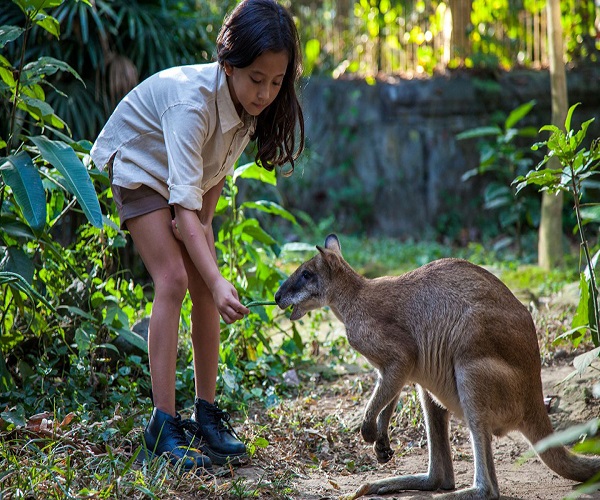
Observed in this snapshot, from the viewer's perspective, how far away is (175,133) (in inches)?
124

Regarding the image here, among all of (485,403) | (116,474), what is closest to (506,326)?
(485,403)

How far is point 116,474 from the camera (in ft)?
9.71

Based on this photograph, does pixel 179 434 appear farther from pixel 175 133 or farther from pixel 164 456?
pixel 175 133

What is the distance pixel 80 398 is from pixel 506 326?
2.18 meters

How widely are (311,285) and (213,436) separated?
2.88ft

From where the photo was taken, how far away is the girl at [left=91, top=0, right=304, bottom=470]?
3.15 meters

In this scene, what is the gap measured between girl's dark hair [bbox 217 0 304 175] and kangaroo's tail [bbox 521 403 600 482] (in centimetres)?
158

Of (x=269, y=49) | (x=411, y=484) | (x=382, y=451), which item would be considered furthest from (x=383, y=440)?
(x=269, y=49)

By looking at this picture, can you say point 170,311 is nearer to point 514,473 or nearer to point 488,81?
point 514,473

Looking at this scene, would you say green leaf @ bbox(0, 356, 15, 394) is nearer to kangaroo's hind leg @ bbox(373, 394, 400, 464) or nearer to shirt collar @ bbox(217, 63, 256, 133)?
shirt collar @ bbox(217, 63, 256, 133)

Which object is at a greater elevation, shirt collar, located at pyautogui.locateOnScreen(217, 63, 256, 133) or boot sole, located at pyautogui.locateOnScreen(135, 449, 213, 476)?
shirt collar, located at pyautogui.locateOnScreen(217, 63, 256, 133)

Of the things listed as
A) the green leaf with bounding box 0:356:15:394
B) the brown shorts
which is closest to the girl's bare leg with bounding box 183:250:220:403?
the brown shorts

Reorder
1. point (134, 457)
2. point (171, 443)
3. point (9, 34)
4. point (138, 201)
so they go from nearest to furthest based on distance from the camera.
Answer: point (134, 457), point (171, 443), point (138, 201), point (9, 34)

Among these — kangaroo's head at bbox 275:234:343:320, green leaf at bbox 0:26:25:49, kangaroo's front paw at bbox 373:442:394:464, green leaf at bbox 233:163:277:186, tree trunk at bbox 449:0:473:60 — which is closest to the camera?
kangaroo's front paw at bbox 373:442:394:464
